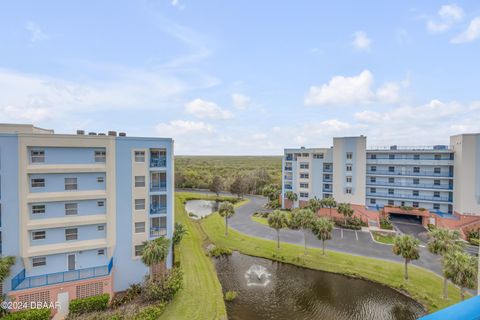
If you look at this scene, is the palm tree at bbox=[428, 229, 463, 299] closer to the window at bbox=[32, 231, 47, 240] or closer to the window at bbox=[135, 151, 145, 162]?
the window at bbox=[135, 151, 145, 162]

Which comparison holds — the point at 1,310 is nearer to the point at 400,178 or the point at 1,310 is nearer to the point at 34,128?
the point at 34,128

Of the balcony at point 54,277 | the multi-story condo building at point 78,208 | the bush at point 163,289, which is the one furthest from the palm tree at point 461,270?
the balcony at point 54,277

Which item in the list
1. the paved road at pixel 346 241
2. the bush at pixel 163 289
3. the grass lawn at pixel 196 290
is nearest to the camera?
the grass lawn at pixel 196 290

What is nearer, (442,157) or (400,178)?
(442,157)

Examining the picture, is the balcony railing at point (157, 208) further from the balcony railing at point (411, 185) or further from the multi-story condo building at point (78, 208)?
the balcony railing at point (411, 185)

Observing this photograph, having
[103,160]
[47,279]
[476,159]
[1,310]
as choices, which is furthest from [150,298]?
[476,159]
